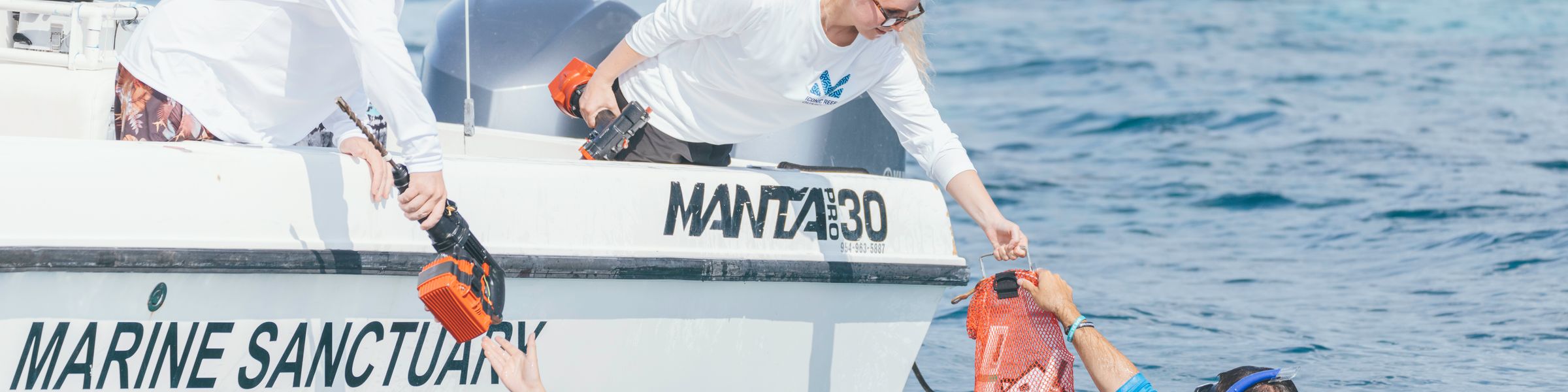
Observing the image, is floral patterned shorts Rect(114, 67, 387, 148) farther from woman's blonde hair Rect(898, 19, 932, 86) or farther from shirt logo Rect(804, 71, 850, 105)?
woman's blonde hair Rect(898, 19, 932, 86)

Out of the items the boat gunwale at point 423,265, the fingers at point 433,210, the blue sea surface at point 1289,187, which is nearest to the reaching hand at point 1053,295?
the boat gunwale at point 423,265

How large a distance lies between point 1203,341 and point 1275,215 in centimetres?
317

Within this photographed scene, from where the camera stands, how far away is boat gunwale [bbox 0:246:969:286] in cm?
297

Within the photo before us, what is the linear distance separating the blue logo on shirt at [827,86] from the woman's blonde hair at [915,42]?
0.18 meters

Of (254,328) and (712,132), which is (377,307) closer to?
(254,328)

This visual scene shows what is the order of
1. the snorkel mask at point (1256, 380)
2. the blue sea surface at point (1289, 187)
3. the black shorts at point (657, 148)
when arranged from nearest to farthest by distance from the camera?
the snorkel mask at point (1256, 380) → the black shorts at point (657, 148) → the blue sea surface at point (1289, 187)

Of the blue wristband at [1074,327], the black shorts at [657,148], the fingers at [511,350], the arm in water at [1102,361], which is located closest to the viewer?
the fingers at [511,350]

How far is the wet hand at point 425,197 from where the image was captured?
287cm

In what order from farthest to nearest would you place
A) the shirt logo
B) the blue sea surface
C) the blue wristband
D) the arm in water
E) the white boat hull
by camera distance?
the blue sea surface < the shirt logo < the blue wristband < the arm in water < the white boat hull

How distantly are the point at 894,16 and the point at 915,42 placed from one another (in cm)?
41

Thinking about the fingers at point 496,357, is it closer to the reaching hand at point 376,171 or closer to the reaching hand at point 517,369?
the reaching hand at point 517,369

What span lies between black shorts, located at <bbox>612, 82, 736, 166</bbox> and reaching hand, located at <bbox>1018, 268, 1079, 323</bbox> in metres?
0.89

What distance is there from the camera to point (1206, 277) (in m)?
7.66

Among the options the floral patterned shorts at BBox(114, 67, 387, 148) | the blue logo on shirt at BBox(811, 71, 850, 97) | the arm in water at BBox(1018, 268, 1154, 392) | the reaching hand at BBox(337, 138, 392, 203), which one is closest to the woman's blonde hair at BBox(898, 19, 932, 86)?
the blue logo on shirt at BBox(811, 71, 850, 97)
